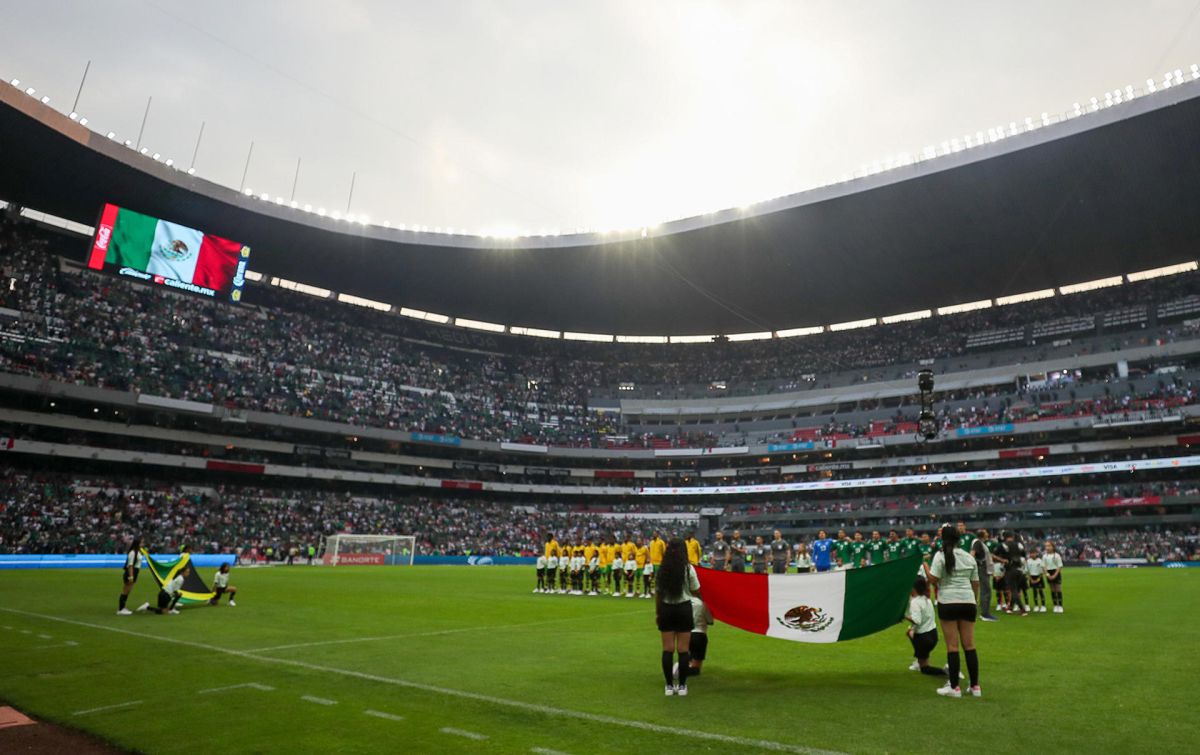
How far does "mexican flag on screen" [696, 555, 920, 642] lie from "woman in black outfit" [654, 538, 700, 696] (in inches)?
64.3

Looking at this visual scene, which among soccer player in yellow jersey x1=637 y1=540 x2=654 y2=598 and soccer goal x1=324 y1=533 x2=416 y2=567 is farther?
soccer goal x1=324 y1=533 x2=416 y2=567

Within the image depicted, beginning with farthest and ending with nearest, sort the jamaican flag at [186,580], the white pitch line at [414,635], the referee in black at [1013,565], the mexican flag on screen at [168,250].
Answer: the mexican flag on screen at [168,250] → the referee in black at [1013,565] → the jamaican flag at [186,580] → the white pitch line at [414,635]

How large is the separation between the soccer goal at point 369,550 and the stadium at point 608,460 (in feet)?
0.88

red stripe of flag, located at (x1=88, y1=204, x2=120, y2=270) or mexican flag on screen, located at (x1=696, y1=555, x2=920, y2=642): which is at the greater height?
red stripe of flag, located at (x1=88, y1=204, x2=120, y2=270)

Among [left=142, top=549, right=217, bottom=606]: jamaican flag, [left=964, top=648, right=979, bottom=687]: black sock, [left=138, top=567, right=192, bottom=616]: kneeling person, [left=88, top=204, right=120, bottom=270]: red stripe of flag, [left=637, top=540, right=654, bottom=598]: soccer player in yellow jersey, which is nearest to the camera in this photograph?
[left=964, top=648, right=979, bottom=687]: black sock

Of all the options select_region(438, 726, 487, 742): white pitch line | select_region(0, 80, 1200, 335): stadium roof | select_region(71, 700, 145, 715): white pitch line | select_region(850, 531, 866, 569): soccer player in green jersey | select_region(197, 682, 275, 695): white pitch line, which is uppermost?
select_region(0, 80, 1200, 335): stadium roof

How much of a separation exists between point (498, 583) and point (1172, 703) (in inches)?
915

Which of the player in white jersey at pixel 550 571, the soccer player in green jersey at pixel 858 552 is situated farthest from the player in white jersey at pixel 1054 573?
the player in white jersey at pixel 550 571

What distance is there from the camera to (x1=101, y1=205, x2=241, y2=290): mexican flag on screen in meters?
44.8

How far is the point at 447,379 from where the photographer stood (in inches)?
2717

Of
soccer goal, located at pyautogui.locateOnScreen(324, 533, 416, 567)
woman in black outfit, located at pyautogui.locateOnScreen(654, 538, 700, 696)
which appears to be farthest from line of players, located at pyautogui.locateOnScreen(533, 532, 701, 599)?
soccer goal, located at pyautogui.locateOnScreen(324, 533, 416, 567)

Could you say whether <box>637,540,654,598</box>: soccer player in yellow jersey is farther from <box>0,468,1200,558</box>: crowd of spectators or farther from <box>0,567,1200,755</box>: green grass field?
<box>0,468,1200,558</box>: crowd of spectators

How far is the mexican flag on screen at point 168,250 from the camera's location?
44.8 meters

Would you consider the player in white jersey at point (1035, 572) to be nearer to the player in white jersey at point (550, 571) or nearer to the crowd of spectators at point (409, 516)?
the player in white jersey at point (550, 571)
